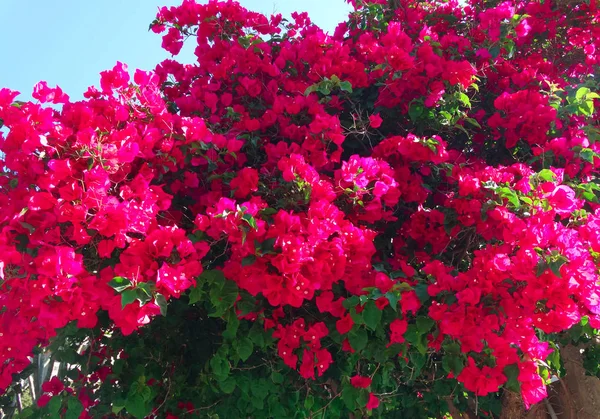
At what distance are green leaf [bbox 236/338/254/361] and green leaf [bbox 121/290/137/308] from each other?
2.26 ft

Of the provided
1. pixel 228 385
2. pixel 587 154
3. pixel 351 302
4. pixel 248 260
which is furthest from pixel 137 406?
pixel 587 154

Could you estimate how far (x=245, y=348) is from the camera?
2105mm

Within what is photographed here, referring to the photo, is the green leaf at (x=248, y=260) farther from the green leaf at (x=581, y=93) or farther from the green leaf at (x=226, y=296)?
the green leaf at (x=581, y=93)

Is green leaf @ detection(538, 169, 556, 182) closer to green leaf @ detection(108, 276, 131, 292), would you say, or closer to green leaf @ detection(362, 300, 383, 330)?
green leaf @ detection(362, 300, 383, 330)

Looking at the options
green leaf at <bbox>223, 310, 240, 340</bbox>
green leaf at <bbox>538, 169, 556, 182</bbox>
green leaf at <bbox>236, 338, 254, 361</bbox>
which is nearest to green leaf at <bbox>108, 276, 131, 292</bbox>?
green leaf at <bbox>223, 310, 240, 340</bbox>

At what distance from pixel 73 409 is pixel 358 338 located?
123cm

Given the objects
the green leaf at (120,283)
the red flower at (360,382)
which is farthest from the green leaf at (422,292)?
the green leaf at (120,283)

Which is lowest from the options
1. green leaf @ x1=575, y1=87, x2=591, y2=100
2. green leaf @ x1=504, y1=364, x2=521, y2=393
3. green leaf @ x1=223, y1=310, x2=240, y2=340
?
green leaf @ x1=504, y1=364, x2=521, y2=393

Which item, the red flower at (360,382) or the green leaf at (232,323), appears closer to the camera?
the green leaf at (232,323)

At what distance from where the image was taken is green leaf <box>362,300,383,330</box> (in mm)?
1746

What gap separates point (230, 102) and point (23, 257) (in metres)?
1.39

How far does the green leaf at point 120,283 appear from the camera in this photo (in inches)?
60.2

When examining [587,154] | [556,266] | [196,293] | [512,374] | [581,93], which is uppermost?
[581,93]

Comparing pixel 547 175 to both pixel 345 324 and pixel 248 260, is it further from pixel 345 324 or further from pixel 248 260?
pixel 248 260
